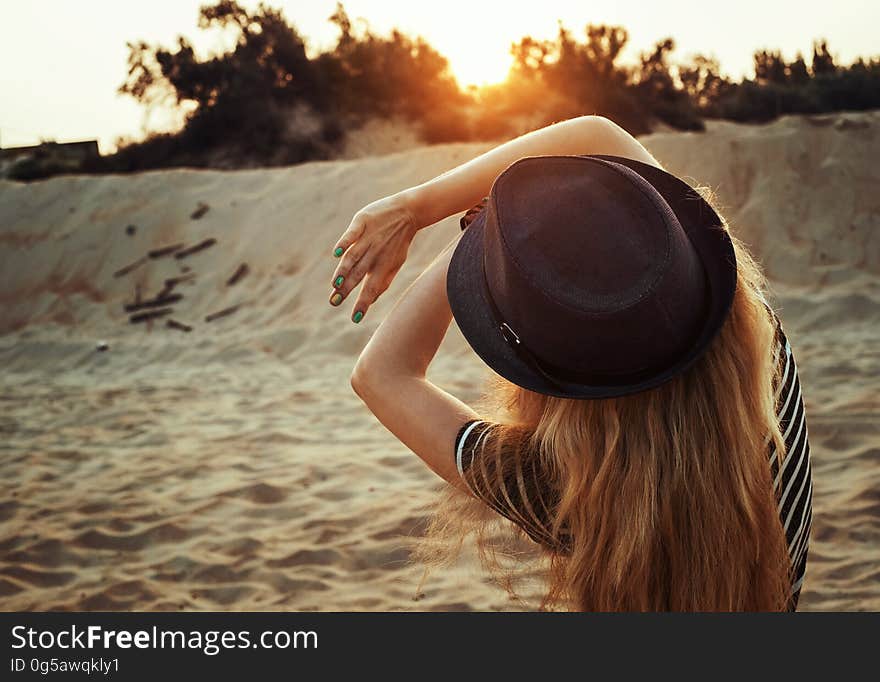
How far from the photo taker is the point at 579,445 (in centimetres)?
105

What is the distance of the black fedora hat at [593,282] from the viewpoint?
0.97 m

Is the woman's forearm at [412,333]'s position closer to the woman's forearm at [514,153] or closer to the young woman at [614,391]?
the young woman at [614,391]

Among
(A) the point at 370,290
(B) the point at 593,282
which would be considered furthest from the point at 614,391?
(A) the point at 370,290

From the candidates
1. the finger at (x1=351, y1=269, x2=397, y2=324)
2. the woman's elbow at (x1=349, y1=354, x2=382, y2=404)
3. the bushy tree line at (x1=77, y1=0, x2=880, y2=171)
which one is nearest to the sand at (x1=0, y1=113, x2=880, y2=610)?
the finger at (x1=351, y1=269, x2=397, y2=324)

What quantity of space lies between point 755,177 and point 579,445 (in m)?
11.1

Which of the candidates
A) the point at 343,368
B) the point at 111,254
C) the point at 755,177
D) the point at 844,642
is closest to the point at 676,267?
the point at 844,642

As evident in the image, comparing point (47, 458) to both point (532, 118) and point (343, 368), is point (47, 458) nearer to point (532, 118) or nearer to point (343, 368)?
point (343, 368)

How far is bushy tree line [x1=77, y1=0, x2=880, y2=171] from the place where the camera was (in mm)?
17438

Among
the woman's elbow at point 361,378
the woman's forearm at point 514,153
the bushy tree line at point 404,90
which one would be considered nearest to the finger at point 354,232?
the woman's forearm at point 514,153

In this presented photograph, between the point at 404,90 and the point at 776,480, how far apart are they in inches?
755

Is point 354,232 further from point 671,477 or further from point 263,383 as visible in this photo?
point 263,383

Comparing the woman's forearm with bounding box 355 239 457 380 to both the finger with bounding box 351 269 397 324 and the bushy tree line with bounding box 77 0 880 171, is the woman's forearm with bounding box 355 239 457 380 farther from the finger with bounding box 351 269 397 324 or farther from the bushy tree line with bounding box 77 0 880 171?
the bushy tree line with bounding box 77 0 880 171

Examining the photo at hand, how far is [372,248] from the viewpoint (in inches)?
57.1

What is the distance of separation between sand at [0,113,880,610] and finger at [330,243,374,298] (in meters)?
2.06
